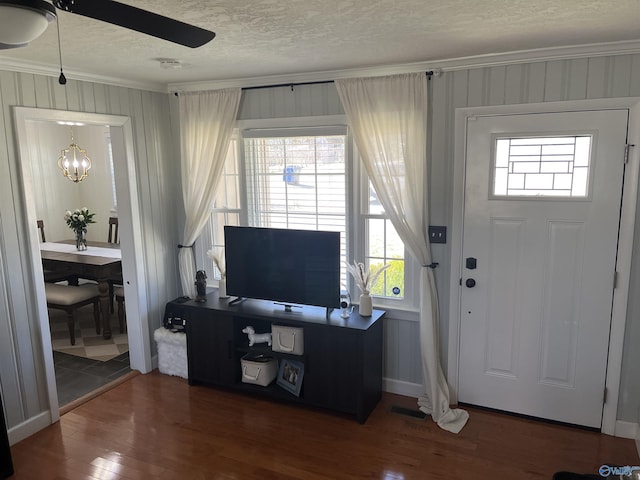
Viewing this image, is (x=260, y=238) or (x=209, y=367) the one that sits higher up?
(x=260, y=238)

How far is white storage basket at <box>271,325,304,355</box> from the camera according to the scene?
11.7 feet

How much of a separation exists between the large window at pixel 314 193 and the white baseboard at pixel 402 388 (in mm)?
653

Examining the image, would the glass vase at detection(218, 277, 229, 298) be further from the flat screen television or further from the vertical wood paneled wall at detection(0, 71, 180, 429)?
the vertical wood paneled wall at detection(0, 71, 180, 429)

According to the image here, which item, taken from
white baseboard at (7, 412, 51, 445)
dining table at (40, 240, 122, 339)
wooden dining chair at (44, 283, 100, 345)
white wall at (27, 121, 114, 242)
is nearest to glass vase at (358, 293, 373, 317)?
white baseboard at (7, 412, 51, 445)

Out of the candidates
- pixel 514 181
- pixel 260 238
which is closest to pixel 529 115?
pixel 514 181

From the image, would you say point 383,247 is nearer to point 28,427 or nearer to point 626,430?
point 626,430

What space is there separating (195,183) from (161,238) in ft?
1.99

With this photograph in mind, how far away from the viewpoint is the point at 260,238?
12.4ft

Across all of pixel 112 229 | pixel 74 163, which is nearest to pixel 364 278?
pixel 112 229

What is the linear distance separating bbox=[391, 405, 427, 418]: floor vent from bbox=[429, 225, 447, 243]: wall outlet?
1.28 meters

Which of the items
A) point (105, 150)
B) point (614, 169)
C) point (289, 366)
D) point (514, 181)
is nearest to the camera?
point (614, 169)

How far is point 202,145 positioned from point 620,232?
3.24 meters

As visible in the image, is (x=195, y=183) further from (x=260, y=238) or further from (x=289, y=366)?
(x=289, y=366)

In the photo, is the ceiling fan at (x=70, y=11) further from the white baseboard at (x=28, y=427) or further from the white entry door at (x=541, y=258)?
the white baseboard at (x=28, y=427)
